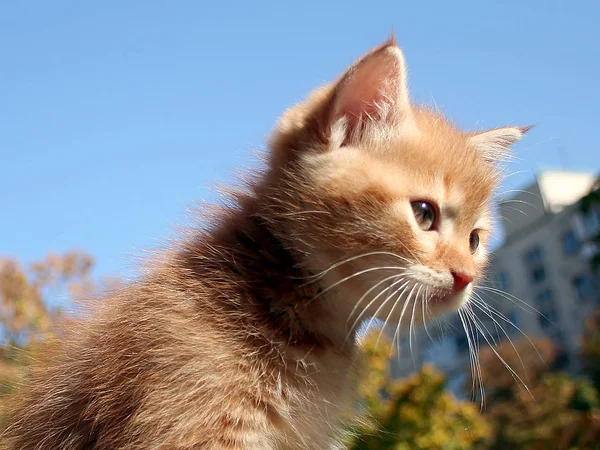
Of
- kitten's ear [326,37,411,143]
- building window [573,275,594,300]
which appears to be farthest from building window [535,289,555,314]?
kitten's ear [326,37,411,143]

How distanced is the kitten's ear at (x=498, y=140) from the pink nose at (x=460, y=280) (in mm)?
575

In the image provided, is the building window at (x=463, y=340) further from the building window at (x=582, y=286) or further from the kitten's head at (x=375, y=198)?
the building window at (x=582, y=286)

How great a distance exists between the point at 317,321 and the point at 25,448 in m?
0.81

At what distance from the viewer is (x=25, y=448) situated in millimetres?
1729

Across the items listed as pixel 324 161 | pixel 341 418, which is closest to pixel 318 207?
pixel 324 161

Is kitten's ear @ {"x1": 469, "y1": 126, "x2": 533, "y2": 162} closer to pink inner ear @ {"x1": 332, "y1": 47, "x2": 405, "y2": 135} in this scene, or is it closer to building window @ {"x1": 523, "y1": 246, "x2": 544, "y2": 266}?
pink inner ear @ {"x1": 332, "y1": 47, "x2": 405, "y2": 135}

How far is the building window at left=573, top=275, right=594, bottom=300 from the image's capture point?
24.2 meters

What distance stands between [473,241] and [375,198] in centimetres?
49

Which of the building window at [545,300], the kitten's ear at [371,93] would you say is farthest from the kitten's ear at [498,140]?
the building window at [545,300]

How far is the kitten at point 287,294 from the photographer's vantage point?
1.60m

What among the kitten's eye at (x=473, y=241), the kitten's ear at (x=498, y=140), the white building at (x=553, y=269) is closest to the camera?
the kitten's eye at (x=473, y=241)

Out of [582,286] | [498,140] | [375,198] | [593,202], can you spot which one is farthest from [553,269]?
[375,198]

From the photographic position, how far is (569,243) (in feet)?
82.6

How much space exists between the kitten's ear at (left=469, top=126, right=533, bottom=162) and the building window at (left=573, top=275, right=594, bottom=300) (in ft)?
77.7
